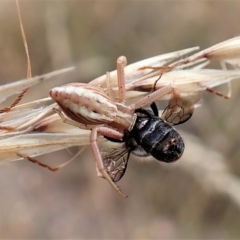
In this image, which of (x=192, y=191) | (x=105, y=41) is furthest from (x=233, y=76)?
(x=105, y=41)

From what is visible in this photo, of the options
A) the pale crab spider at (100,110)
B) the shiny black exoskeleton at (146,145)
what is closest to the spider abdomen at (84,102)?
the pale crab spider at (100,110)

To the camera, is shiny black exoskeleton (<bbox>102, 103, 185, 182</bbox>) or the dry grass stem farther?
shiny black exoskeleton (<bbox>102, 103, 185, 182</bbox>)

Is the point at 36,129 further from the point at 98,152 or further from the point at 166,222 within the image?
the point at 166,222

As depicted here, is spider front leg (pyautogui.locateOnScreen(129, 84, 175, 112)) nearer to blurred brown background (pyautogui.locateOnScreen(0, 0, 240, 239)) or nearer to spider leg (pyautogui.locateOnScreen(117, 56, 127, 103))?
spider leg (pyautogui.locateOnScreen(117, 56, 127, 103))

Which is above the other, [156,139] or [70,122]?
[70,122]

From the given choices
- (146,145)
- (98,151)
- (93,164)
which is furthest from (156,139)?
(93,164)

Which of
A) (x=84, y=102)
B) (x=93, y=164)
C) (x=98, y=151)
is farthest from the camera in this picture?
(x=93, y=164)

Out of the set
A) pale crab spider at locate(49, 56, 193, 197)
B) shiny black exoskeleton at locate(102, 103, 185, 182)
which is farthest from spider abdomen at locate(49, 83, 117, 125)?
shiny black exoskeleton at locate(102, 103, 185, 182)

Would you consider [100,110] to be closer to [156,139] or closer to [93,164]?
[156,139]
